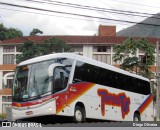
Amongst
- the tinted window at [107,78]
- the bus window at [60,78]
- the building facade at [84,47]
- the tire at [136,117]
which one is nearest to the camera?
the bus window at [60,78]

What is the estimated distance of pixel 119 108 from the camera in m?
13.3

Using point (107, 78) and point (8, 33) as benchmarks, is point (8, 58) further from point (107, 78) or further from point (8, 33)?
point (107, 78)

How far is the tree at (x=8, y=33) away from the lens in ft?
52.2

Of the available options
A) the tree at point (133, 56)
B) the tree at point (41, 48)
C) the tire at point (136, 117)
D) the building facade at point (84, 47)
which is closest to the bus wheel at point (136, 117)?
the tire at point (136, 117)

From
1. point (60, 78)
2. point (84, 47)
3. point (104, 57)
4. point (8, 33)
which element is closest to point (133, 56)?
point (104, 57)

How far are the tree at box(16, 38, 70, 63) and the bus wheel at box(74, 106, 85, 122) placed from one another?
2.97 metres

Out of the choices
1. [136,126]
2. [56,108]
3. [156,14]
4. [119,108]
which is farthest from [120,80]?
[156,14]

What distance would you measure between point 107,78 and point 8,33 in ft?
17.5

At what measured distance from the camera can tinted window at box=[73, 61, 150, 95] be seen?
11.8 m

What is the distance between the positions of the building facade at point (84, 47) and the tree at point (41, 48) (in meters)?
0.33

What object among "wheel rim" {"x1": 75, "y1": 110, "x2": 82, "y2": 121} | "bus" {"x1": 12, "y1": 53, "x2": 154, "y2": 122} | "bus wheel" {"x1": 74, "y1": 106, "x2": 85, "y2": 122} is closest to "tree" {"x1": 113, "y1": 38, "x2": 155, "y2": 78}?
"bus" {"x1": 12, "y1": 53, "x2": 154, "y2": 122}

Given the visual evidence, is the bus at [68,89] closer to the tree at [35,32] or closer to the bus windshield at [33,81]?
the bus windshield at [33,81]

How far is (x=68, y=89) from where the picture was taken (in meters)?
11.2

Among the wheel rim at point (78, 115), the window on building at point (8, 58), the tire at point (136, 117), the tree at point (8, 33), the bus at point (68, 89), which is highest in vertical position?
the tree at point (8, 33)
